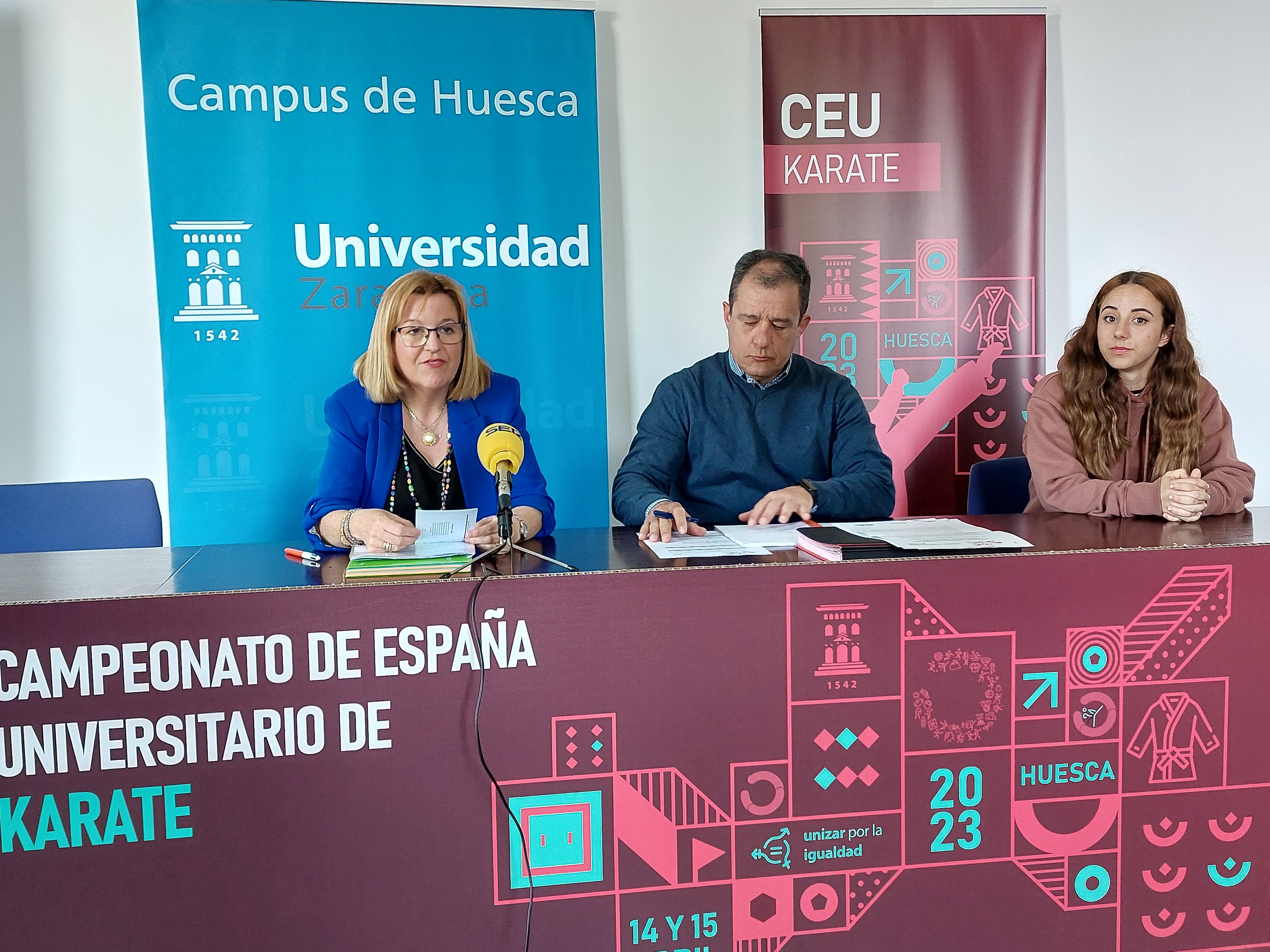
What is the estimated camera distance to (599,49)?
3.30 meters

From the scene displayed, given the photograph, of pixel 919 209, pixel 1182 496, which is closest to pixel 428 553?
pixel 1182 496

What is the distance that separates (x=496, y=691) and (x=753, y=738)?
400 millimetres

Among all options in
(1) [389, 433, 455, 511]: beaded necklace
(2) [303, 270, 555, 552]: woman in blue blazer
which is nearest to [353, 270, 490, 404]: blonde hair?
(2) [303, 270, 555, 552]: woman in blue blazer

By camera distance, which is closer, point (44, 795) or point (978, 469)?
point (44, 795)

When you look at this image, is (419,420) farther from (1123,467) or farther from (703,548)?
(1123,467)

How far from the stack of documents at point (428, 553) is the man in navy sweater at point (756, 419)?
645 mm

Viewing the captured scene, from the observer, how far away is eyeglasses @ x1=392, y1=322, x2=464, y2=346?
2.20 m

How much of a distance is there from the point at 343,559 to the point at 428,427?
655 mm

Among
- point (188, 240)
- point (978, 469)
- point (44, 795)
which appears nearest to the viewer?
point (44, 795)

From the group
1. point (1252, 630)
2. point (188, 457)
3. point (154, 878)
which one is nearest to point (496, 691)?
point (154, 878)

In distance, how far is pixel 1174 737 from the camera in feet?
5.36

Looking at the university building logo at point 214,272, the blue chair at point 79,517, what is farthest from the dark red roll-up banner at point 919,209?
the blue chair at point 79,517

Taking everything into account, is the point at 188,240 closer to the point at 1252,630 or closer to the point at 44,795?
the point at 44,795

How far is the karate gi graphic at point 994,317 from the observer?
135 inches
